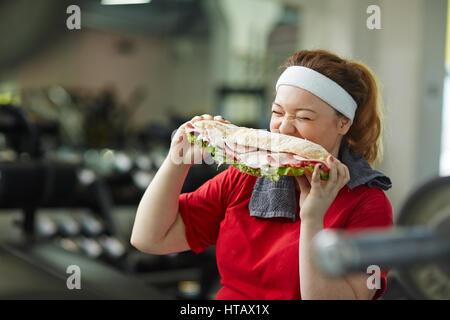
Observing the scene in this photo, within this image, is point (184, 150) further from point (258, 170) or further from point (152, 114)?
point (152, 114)

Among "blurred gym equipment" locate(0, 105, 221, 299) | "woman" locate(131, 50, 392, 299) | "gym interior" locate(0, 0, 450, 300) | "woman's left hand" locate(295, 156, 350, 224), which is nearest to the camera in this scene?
"woman's left hand" locate(295, 156, 350, 224)

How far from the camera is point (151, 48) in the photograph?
34.4 ft

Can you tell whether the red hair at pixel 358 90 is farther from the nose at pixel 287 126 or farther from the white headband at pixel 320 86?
the nose at pixel 287 126

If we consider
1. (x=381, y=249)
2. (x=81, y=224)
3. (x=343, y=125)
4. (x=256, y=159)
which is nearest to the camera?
(x=381, y=249)

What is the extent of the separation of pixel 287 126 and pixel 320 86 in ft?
0.44

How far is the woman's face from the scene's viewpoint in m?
1.26

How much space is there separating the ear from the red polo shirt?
157 millimetres

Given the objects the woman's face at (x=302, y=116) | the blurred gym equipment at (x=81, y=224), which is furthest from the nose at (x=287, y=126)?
the blurred gym equipment at (x=81, y=224)

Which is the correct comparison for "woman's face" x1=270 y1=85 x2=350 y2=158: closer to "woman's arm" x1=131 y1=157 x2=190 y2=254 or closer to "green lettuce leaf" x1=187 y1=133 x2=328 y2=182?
"green lettuce leaf" x1=187 y1=133 x2=328 y2=182

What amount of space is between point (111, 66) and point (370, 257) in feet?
33.7

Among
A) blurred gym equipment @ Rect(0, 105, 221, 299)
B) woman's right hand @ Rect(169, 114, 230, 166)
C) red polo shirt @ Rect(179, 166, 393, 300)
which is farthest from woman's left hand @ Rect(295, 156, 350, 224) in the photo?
blurred gym equipment @ Rect(0, 105, 221, 299)

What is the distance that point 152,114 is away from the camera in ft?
34.1

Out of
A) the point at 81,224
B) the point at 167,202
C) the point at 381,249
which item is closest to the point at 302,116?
the point at 167,202

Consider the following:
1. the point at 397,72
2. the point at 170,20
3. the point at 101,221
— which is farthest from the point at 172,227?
the point at 170,20
